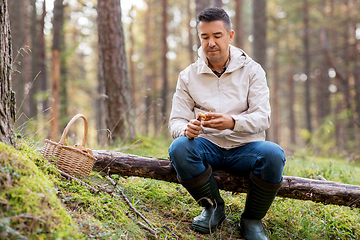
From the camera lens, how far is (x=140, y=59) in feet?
76.4

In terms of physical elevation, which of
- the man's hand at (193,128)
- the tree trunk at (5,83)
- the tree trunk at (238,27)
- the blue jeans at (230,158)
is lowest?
the blue jeans at (230,158)

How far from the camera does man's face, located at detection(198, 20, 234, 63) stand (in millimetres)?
2762

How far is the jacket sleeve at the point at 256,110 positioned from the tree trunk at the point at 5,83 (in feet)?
6.01

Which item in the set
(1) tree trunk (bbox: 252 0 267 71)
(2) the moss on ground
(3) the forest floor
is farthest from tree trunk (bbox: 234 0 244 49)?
(2) the moss on ground

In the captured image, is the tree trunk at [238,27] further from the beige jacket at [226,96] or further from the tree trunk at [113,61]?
the beige jacket at [226,96]

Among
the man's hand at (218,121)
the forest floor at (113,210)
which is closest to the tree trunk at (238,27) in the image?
the forest floor at (113,210)

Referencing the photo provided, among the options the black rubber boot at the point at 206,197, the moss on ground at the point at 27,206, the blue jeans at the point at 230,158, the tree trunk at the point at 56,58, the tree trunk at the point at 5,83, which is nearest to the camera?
the moss on ground at the point at 27,206

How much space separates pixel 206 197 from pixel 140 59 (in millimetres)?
21799

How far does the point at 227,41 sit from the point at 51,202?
2147mm

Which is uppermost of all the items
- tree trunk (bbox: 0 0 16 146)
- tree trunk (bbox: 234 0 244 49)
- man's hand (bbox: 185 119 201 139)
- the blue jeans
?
tree trunk (bbox: 234 0 244 49)

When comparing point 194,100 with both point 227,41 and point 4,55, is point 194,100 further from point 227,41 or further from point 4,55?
point 4,55

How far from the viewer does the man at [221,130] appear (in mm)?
2441

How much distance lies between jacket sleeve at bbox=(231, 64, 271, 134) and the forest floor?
970 millimetres

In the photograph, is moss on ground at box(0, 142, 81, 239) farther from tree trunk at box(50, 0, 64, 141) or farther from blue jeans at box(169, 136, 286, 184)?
tree trunk at box(50, 0, 64, 141)
